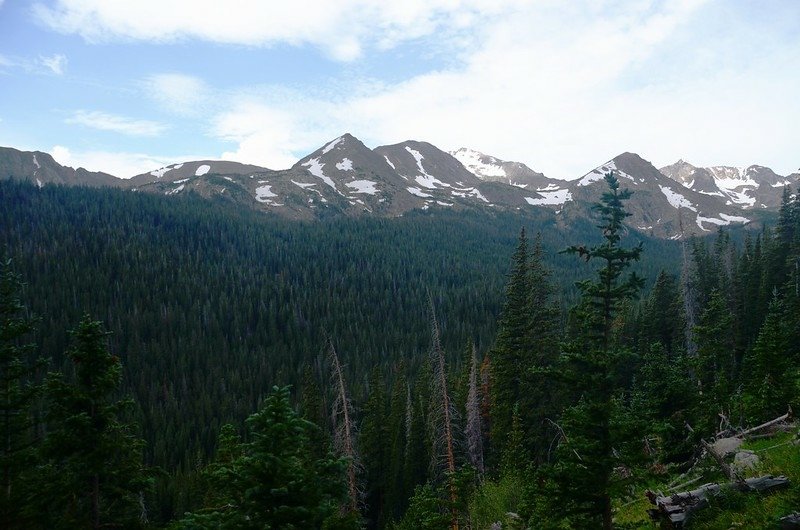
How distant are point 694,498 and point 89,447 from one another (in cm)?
1469

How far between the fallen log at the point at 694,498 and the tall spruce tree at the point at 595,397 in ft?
5.23

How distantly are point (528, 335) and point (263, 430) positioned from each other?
22.7 meters

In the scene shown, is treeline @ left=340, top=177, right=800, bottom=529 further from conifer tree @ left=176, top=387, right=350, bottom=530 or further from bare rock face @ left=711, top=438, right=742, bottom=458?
conifer tree @ left=176, top=387, right=350, bottom=530

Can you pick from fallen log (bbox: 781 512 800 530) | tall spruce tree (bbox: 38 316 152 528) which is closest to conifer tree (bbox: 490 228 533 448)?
fallen log (bbox: 781 512 800 530)

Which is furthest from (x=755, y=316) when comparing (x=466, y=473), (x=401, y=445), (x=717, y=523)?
(x=717, y=523)

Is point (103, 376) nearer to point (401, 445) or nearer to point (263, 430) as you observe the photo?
point (263, 430)

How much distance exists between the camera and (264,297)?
14150 centimetres

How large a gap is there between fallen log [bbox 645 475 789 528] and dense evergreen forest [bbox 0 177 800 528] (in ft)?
3.62

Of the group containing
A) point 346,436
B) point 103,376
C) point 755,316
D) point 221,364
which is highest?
point 103,376

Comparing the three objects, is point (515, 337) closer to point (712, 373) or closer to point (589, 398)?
point (589, 398)

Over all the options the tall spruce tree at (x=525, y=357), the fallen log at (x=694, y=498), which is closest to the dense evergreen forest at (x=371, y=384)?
the tall spruce tree at (x=525, y=357)

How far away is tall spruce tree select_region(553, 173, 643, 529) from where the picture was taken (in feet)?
35.4

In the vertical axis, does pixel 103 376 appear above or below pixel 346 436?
above

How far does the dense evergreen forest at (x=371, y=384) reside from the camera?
35.6 ft
